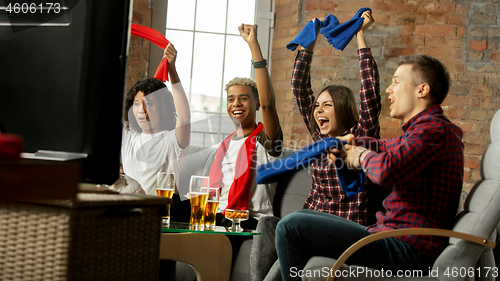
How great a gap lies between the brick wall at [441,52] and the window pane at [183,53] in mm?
976

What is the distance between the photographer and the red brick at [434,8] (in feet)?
9.98

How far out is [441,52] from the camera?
302 centimetres

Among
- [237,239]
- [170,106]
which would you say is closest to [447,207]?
[237,239]

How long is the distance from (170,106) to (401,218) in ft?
5.37

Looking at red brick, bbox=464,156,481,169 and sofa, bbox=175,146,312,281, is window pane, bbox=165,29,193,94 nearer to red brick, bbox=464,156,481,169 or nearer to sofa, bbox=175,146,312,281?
sofa, bbox=175,146,312,281

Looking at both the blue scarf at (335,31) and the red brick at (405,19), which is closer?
the blue scarf at (335,31)

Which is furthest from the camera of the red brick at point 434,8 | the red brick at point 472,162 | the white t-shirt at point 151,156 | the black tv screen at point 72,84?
the red brick at point 434,8

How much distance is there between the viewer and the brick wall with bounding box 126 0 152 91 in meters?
3.25

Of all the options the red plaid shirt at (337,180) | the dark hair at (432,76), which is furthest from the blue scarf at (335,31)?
the dark hair at (432,76)

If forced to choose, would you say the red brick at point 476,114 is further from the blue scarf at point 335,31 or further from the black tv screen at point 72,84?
the black tv screen at point 72,84

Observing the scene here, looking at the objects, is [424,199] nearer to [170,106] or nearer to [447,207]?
[447,207]

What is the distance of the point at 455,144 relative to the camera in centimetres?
133

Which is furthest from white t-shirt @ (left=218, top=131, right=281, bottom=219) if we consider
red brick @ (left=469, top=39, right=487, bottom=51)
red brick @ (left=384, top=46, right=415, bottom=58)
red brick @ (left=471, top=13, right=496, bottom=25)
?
red brick @ (left=471, top=13, right=496, bottom=25)

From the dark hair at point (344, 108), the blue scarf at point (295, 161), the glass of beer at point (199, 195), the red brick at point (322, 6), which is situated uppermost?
the red brick at point (322, 6)
